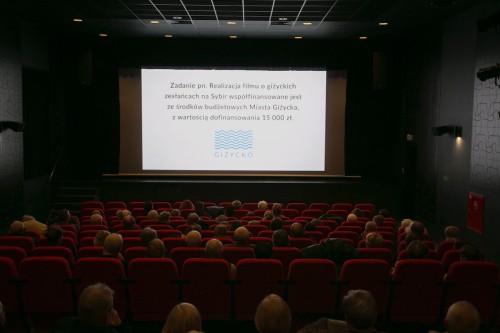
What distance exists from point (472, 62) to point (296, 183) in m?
5.82

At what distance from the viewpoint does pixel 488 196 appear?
30.6 ft

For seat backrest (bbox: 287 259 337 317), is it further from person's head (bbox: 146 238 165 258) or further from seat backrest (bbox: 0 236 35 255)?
seat backrest (bbox: 0 236 35 255)

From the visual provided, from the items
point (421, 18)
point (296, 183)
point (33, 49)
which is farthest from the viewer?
point (296, 183)

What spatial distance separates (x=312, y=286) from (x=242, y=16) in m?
7.67

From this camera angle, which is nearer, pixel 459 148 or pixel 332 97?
pixel 459 148

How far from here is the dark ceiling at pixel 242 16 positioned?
10.4m

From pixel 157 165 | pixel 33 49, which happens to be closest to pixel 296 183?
pixel 157 165

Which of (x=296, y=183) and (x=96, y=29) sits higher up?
(x=96, y=29)

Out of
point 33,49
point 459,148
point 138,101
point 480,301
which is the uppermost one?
point 33,49

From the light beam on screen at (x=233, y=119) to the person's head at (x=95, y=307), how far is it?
11801mm

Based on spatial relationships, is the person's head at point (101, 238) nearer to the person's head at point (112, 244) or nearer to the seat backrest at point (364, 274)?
the person's head at point (112, 244)

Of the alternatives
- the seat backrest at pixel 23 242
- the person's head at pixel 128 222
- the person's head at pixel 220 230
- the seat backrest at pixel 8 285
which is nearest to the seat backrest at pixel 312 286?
the person's head at pixel 220 230

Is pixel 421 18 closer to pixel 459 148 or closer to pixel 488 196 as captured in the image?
pixel 459 148

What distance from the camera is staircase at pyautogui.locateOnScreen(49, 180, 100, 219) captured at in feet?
46.8
